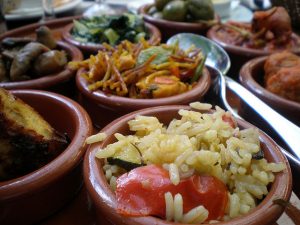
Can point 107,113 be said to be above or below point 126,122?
below

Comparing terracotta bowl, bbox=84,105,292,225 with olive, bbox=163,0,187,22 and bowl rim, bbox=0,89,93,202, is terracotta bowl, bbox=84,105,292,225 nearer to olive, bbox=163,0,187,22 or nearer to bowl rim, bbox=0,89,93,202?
bowl rim, bbox=0,89,93,202

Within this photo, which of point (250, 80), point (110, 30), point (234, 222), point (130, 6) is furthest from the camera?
point (130, 6)

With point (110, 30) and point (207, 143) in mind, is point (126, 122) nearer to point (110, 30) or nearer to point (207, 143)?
point (207, 143)

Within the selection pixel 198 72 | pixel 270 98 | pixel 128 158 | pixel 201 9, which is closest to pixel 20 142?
pixel 128 158

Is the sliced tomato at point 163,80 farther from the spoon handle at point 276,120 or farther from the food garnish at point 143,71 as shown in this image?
the spoon handle at point 276,120

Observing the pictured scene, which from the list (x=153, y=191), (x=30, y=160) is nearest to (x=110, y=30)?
(x=30, y=160)

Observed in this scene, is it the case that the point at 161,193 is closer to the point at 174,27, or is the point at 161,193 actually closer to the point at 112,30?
the point at 112,30

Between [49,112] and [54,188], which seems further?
[49,112]

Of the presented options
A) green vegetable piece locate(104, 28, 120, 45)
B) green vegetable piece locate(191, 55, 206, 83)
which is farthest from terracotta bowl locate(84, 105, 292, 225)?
green vegetable piece locate(104, 28, 120, 45)

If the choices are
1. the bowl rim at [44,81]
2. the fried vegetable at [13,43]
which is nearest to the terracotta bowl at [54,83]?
the bowl rim at [44,81]
